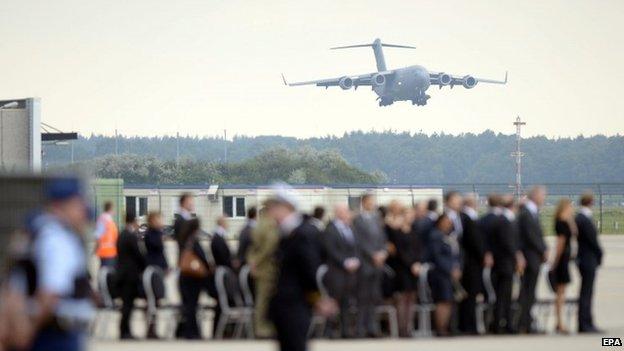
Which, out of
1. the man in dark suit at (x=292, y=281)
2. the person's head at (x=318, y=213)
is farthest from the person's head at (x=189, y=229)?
the man in dark suit at (x=292, y=281)

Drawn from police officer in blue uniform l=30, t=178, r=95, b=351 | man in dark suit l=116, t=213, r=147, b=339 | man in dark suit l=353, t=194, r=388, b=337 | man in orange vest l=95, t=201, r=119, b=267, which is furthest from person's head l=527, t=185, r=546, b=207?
police officer in blue uniform l=30, t=178, r=95, b=351

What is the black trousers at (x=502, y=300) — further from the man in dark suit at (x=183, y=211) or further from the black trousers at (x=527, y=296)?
the man in dark suit at (x=183, y=211)

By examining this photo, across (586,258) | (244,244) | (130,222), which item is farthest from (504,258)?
(130,222)

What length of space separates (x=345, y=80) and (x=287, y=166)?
17276 mm

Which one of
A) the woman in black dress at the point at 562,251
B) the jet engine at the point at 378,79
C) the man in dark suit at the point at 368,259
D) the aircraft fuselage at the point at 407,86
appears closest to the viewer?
the man in dark suit at the point at 368,259

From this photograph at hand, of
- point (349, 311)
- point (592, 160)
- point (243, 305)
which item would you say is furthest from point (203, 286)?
point (592, 160)

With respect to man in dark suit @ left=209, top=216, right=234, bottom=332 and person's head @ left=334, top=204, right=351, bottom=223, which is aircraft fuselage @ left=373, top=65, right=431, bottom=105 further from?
person's head @ left=334, top=204, right=351, bottom=223

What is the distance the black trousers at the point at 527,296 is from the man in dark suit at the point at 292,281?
25.7 feet

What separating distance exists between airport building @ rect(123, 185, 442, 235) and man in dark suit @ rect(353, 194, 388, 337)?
37841 millimetres

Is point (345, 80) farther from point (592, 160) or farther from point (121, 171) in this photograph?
point (592, 160)

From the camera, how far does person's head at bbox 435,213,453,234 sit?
18141 millimetres

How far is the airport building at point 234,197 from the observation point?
5762 cm

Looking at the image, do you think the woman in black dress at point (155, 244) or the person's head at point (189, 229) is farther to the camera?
the woman in black dress at point (155, 244)

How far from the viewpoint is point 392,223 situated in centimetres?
1888
